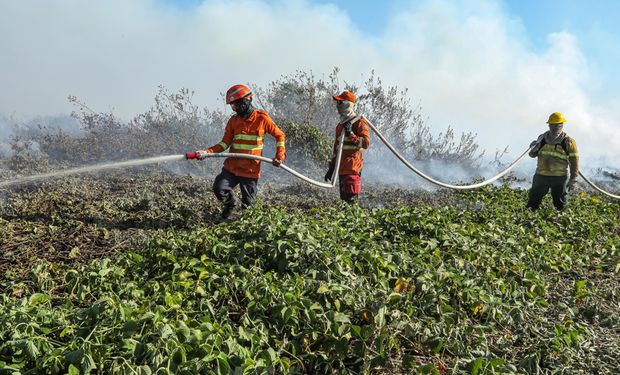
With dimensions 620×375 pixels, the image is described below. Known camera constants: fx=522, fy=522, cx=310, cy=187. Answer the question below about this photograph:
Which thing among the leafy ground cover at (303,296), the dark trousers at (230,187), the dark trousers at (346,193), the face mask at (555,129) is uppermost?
the face mask at (555,129)

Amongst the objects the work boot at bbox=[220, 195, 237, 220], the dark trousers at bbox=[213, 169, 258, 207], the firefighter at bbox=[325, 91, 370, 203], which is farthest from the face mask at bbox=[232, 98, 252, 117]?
the firefighter at bbox=[325, 91, 370, 203]

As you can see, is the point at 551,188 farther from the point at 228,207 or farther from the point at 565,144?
the point at 228,207

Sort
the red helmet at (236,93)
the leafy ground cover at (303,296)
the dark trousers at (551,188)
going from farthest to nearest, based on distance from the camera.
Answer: the dark trousers at (551,188) < the red helmet at (236,93) < the leafy ground cover at (303,296)

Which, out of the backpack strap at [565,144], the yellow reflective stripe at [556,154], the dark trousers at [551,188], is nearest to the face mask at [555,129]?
the backpack strap at [565,144]

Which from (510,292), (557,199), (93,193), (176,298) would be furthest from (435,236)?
(93,193)

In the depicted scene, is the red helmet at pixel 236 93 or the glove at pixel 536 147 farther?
the glove at pixel 536 147

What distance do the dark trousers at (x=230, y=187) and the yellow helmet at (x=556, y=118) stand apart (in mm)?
4047

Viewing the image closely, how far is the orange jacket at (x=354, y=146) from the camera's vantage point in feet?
20.8

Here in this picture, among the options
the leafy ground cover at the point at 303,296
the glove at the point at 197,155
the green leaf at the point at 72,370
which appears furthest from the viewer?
the glove at the point at 197,155

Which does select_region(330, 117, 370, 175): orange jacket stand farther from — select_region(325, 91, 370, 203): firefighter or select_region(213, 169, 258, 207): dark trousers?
select_region(213, 169, 258, 207): dark trousers

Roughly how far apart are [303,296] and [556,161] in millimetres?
5328

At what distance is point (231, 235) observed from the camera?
4.17 m

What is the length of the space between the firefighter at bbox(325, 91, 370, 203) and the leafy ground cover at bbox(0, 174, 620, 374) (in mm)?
1189

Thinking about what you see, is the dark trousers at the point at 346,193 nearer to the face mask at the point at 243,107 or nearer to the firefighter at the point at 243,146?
the firefighter at the point at 243,146
